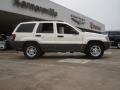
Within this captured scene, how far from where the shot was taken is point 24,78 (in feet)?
Answer: 28.7

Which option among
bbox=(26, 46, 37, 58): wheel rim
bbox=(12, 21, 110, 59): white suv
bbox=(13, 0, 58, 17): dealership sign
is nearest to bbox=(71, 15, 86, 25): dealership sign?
bbox=(13, 0, 58, 17): dealership sign

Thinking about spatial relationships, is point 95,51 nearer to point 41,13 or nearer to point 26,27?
point 26,27

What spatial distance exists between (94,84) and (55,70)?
2606 mm

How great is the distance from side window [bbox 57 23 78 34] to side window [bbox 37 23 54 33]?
1.33 feet

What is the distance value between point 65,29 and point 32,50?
2.06 meters

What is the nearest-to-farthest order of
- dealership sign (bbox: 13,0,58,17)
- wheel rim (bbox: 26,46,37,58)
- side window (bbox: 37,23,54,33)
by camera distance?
wheel rim (bbox: 26,46,37,58) < side window (bbox: 37,23,54,33) < dealership sign (bbox: 13,0,58,17)

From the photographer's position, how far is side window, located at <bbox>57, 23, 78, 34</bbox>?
14.7m

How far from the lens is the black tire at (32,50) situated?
1459 centimetres

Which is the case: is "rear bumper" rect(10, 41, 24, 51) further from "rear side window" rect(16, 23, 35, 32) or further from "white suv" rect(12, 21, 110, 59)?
"rear side window" rect(16, 23, 35, 32)

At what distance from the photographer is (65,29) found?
581 inches

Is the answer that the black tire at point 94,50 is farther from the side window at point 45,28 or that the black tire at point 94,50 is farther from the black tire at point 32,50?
the black tire at point 32,50

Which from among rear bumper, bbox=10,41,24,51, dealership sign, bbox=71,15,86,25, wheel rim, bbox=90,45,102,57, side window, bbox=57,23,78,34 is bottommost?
wheel rim, bbox=90,45,102,57

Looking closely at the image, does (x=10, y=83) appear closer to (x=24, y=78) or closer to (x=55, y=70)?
(x=24, y=78)

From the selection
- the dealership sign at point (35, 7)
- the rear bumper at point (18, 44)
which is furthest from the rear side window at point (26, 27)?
the dealership sign at point (35, 7)
